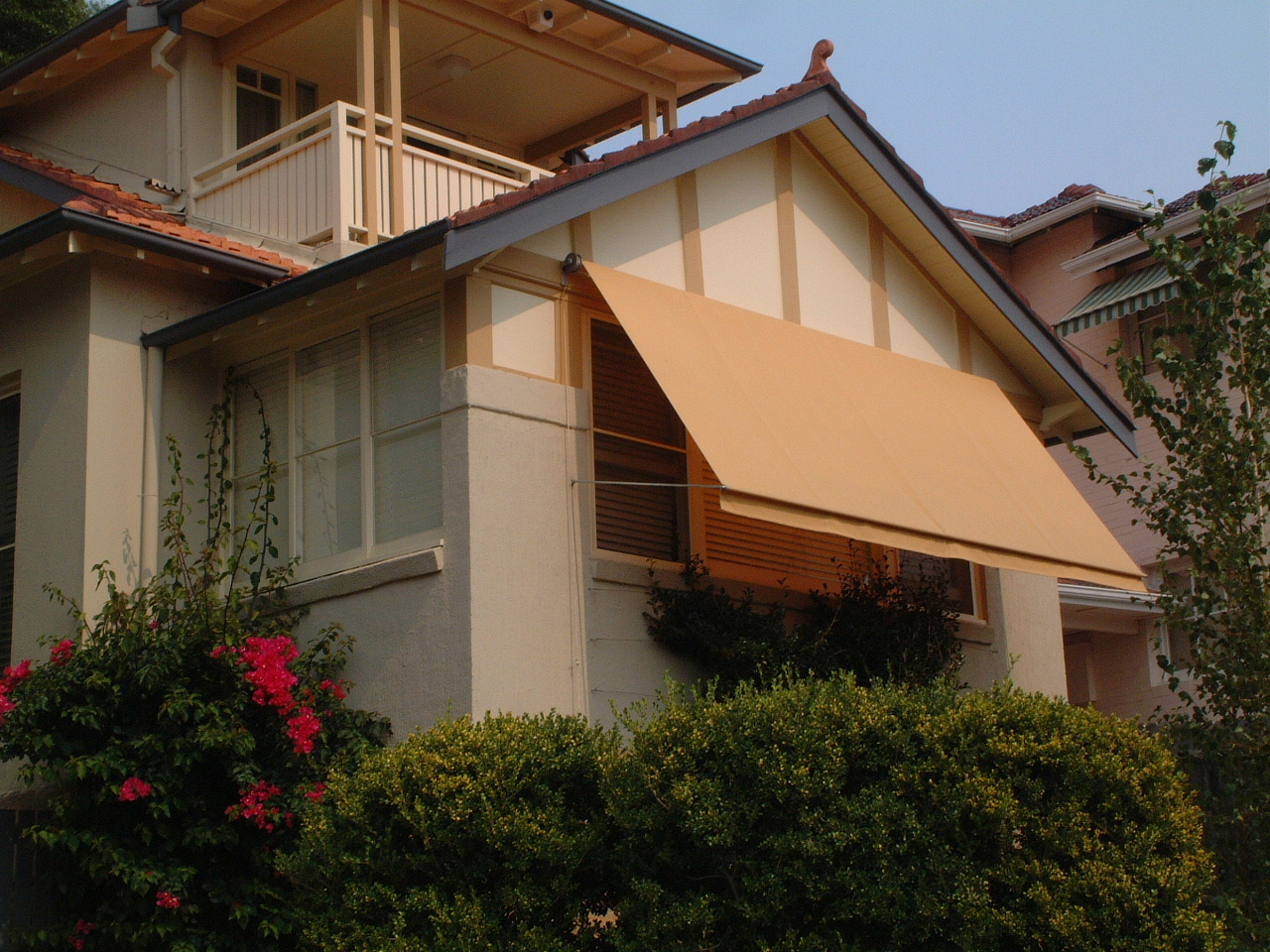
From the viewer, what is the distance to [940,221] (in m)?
14.3

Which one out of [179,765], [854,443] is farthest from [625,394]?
[179,765]

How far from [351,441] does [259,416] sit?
122cm

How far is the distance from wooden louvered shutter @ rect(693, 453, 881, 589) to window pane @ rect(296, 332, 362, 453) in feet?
8.82

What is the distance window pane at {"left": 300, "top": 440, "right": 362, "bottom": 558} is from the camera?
489 inches

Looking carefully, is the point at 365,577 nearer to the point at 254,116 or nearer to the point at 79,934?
the point at 79,934

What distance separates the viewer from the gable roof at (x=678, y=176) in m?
11.4

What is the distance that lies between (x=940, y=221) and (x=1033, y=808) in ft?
22.6

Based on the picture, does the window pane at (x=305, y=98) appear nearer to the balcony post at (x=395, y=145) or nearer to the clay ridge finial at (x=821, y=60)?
the balcony post at (x=395, y=145)

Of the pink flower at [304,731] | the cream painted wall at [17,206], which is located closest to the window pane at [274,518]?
the pink flower at [304,731]

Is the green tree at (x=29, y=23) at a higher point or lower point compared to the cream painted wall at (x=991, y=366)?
higher

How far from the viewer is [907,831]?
28.1ft

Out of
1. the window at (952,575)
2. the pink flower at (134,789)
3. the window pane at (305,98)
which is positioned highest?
the window pane at (305,98)

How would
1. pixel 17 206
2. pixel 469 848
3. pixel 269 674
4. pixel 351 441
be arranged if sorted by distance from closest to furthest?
pixel 469 848, pixel 269 674, pixel 351 441, pixel 17 206

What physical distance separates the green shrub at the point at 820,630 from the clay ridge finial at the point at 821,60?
13.4ft
